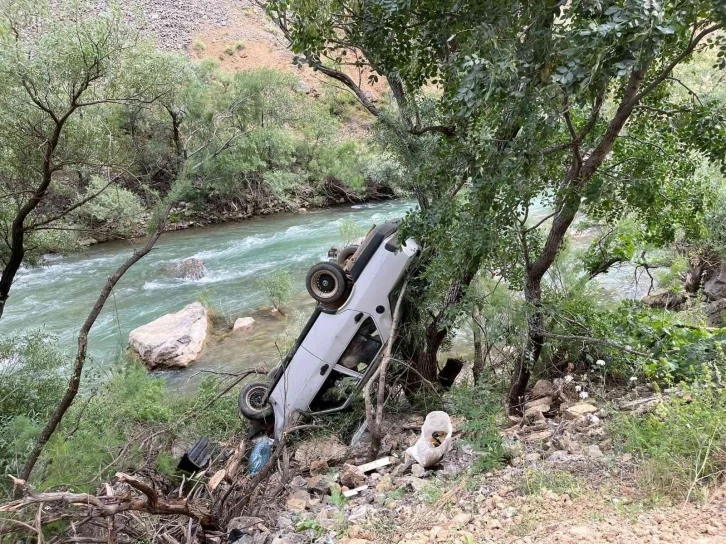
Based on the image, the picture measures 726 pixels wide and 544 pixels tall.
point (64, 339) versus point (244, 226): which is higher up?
point (244, 226)

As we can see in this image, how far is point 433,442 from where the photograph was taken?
422 centimetres

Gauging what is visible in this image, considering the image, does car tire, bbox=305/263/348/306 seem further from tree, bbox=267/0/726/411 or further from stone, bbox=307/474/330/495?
stone, bbox=307/474/330/495

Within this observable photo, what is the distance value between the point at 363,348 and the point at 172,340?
238 inches

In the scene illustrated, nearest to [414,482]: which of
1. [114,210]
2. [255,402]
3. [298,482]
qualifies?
[298,482]

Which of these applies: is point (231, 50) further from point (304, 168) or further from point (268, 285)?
point (268, 285)

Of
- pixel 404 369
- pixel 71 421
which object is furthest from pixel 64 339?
pixel 404 369

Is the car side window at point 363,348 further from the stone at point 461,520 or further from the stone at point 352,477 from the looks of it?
the stone at point 461,520

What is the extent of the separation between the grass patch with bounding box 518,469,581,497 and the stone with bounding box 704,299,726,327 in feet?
13.7

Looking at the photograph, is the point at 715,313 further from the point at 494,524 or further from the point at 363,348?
the point at 494,524

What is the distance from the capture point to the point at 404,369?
19.3 ft

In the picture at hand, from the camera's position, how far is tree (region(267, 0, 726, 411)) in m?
2.27

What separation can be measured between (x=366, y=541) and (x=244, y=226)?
806 inches

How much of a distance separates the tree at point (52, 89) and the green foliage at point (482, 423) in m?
5.01

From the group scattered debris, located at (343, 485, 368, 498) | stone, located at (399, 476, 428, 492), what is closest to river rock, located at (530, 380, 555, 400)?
stone, located at (399, 476, 428, 492)
